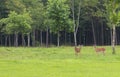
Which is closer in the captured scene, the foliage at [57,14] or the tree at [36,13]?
the foliage at [57,14]

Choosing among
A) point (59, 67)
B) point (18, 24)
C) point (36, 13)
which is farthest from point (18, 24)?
point (59, 67)

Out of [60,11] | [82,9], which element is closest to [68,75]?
[60,11]

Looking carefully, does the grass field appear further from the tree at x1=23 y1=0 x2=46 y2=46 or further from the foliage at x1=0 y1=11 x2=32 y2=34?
the tree at x1=23 y1=0 x2=46 y2=46

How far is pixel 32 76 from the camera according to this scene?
2159 cm

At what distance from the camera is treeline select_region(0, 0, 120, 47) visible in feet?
241

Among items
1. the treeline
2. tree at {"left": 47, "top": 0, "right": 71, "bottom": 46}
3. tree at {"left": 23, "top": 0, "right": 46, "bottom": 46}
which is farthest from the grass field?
tree at {"left": 23, "top": 0, "right": 46, "bottom": 46}

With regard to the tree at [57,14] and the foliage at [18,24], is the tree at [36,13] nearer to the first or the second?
the foliage at [18,24]

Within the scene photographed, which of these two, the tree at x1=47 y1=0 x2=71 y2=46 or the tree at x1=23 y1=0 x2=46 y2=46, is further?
the tree at x1=23 y1=0 x2=46 y2=46

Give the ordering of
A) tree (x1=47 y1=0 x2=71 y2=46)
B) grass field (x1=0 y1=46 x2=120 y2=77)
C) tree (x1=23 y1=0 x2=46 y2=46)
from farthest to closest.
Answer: tree (x1=23 y1=0 x2=46 y2=46) → tree (x1=47 y1=0 x2=71 y2=46) → grass field (x1=0 y1=46 x2=120 y2=77)

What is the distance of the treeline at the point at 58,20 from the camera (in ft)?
241

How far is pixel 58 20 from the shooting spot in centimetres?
7344

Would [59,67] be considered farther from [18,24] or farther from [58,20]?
[18,24]

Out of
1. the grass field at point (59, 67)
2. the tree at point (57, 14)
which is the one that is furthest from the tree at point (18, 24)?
the grass field at point (59, 67)

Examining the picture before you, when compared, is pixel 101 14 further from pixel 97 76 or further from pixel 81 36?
pixel 97 76
